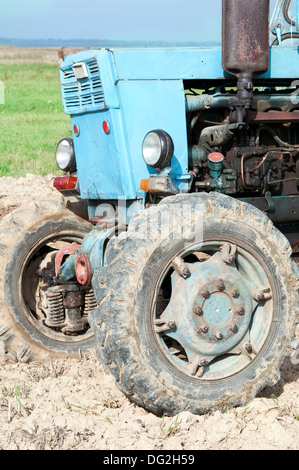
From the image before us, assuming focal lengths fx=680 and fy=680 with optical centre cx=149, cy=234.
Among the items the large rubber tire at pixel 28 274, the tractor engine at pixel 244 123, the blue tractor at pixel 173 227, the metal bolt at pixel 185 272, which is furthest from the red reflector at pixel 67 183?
the metal bolt at pixel 185 272

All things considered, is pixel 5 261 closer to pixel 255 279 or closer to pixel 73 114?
pixel 73 114

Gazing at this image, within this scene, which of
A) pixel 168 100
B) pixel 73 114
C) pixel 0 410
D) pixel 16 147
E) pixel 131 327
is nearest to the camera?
pixel 131 327

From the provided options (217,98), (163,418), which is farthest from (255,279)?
(217,98)

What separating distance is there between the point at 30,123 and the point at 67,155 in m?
10.7

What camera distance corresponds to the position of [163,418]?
142 inches

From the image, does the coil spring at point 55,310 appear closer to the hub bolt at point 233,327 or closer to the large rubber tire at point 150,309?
the large rubber tire at point 150,309

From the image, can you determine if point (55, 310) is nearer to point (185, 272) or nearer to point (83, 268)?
point (83, 268)

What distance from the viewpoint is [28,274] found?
536 centimetres

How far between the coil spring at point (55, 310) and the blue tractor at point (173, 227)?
1 centimetres

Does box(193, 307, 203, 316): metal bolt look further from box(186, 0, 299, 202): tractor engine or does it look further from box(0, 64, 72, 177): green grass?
box(0, 64, 72, 177): green grass

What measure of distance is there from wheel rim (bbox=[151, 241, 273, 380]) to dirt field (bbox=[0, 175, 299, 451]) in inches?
11.4

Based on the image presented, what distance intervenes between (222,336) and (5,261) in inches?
80.3

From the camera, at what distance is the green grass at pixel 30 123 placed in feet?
35.2

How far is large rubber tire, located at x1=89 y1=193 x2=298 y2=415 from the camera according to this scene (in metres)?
3.59
